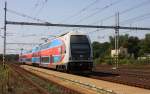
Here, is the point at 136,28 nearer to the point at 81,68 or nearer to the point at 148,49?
the point at 81,68

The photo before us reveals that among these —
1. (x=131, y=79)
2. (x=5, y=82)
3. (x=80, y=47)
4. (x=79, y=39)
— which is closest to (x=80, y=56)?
(x=80, y=47)

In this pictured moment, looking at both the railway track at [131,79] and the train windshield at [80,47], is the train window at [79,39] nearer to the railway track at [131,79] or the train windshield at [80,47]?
the train windshield at [80,47]

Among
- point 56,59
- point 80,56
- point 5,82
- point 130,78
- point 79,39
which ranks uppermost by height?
point 79,39

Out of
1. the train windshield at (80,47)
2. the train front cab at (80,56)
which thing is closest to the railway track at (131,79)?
the train front cab at (80,56)

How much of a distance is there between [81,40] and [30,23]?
19.6 metres

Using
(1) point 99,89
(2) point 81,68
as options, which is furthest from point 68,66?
(1) point 99,89

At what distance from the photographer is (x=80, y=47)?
96.6ft

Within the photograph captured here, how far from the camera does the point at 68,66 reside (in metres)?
29.4

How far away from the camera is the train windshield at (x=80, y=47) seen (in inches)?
1151

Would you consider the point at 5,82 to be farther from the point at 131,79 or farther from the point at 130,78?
the point at 130,78

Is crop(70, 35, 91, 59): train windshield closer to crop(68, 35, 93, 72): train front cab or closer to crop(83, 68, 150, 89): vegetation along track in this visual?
crop(68, 35, 93, 72): train front cab

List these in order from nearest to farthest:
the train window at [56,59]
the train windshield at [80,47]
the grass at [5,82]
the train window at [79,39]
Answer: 1. the grass at [5,82]
2. the train windshield at [80,47]
3. the train window at [79,39]
4. the train window at [56,59]

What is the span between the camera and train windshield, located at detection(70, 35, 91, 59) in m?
29.2

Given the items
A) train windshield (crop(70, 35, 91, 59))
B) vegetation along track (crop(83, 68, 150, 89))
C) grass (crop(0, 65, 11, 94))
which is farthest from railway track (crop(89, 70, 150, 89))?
grass (crop(0, 65, 11, 94))
